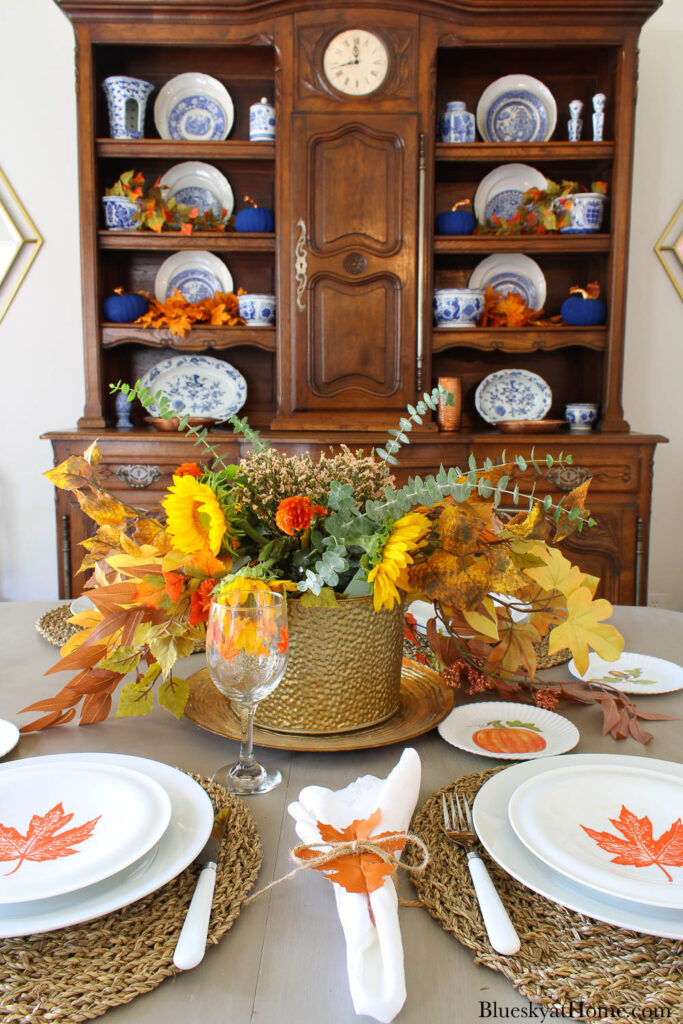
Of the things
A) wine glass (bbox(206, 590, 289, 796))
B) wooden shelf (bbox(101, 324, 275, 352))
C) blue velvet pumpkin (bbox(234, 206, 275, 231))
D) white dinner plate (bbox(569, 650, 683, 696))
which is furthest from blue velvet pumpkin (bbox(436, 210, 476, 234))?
wine glass (bbox(206, 590, 289, 796))

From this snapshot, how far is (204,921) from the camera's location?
514 millimetres

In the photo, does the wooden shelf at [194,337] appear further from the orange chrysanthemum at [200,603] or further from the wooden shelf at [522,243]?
the orange chrysanthemum at [200,603]

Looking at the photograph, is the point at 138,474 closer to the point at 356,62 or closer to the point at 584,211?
the point at 356,62

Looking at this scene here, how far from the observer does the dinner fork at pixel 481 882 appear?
0.49 meters

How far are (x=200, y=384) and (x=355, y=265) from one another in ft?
2.32

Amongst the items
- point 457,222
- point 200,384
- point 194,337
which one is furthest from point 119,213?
point 457,222

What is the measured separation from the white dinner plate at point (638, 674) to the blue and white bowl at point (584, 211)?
2012 mm

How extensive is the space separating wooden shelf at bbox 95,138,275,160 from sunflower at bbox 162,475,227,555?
7.16 ft

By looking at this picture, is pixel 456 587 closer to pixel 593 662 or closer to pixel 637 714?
pixel 637 714

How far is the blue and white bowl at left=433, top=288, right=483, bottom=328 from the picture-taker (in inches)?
106

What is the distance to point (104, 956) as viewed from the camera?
49 cm

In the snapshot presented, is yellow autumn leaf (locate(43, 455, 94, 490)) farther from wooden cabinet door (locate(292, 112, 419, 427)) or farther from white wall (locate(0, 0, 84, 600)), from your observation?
white wall (locate(0, 0, 84, 600))

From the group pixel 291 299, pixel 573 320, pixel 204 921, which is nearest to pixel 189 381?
pixel 291 299

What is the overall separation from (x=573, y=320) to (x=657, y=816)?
234 cm
